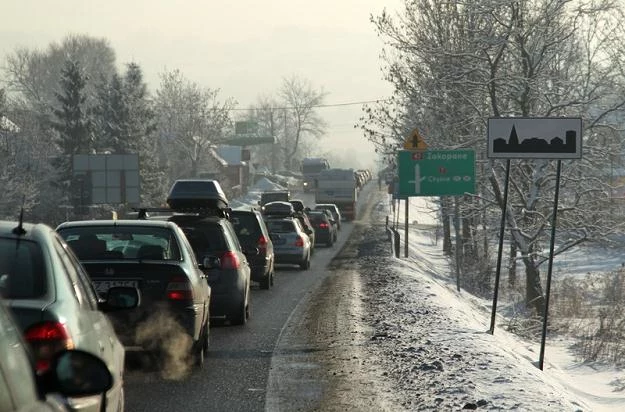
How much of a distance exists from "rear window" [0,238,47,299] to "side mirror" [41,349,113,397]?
2.08 metres

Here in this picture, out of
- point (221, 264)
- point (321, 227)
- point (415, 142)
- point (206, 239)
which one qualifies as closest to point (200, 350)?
point (221, 264)

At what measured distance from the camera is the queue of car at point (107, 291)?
328 cm

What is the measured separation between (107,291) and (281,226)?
25.7 meters

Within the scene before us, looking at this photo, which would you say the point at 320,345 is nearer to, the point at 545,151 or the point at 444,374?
the point at 444,374

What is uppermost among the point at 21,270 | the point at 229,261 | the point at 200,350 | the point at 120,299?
the point at 21,270

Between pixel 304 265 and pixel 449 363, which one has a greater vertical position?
pixel 449 363

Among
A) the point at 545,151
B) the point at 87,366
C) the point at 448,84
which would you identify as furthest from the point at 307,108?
the point at 87,366

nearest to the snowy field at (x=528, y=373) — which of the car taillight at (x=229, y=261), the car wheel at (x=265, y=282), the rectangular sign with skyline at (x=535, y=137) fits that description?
the rectangular sign with skyline at (x=535, y=137)

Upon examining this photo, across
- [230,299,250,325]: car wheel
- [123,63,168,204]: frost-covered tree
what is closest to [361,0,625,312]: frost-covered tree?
[230,299,250,325]: car wheel

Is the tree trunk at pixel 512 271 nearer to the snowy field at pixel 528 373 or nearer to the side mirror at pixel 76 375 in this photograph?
the snowy field at pixel 528 373

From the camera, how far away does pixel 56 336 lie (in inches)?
202

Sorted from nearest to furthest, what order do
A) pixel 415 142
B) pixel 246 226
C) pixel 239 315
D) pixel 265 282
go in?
pixel 239 315 < pixel 265 282 < pixel 246 226 < pixel 415 142

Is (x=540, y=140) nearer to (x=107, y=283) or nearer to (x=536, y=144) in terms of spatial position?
(x=536, y=144)

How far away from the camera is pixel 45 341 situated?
202 inches
